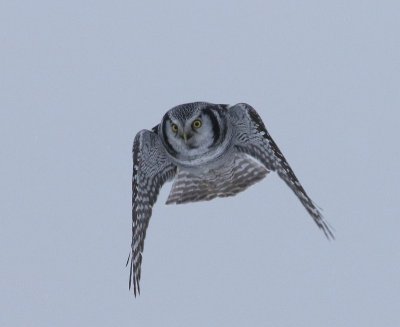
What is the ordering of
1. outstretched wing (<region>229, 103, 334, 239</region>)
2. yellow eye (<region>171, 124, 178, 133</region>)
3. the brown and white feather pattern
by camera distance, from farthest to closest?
the brown and white feather pattern, yellow eye (<region>171, 124, 178, 133</region>), outstretched wing (<region>229, 103, 334, 239</region>)

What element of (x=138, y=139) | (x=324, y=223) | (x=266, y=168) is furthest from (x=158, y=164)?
(x=324, y=223)

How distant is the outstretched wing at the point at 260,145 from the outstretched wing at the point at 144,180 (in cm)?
99

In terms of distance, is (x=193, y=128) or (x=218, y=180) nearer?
(x=193, y=128)

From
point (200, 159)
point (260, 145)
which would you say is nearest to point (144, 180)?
point (200, 159)

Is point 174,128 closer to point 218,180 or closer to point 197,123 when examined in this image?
point 197,123

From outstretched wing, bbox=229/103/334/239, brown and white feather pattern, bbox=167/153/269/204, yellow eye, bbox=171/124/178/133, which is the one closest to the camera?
outstretched wing, bbox=229/103/334/239

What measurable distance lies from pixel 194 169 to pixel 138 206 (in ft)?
2.71

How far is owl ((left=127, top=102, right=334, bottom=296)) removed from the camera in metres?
13.5

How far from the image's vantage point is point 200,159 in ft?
45.5

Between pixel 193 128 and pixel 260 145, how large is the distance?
0.87m

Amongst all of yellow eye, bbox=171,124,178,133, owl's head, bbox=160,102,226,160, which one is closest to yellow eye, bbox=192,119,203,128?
owl's head, bbox=160,102,226,160

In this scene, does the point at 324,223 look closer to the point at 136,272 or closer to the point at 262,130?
the point at 262,130

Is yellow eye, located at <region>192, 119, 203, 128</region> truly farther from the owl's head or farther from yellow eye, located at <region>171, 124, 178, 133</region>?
yellow eye, located at <region>171, 124, 178, 133</region>

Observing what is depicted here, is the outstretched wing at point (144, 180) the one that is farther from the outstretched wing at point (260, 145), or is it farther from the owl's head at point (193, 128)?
the outstretched wing at point (260, 145)
